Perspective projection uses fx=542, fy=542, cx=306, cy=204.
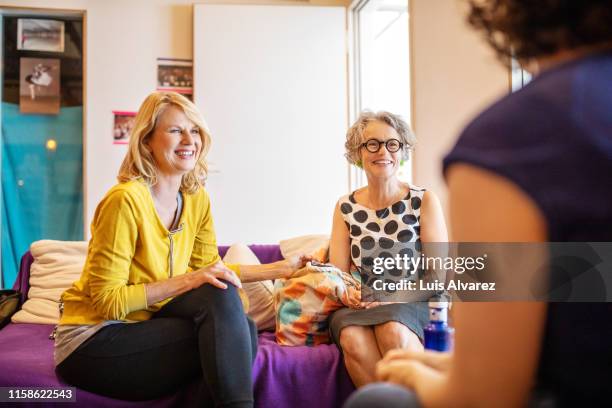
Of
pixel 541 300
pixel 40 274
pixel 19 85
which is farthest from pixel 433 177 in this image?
pixel 19 85

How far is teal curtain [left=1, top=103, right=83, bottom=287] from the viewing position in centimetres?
377

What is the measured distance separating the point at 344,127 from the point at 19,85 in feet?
7.53

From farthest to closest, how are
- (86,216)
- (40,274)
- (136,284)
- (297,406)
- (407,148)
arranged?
(86,216), (40,274), (407,148), (297,406), (136,284)

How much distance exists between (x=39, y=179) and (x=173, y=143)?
2.62 m

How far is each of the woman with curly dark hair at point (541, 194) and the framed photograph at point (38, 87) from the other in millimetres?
3881

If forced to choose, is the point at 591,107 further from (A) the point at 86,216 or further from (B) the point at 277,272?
(A) the point at 86,216

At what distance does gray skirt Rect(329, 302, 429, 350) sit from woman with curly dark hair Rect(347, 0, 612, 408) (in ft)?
3.84

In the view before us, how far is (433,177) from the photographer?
2592mm

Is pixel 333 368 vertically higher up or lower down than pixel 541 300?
lower down

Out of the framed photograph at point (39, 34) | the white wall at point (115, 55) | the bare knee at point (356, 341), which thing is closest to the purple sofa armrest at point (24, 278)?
the white wall at point (115, 55)

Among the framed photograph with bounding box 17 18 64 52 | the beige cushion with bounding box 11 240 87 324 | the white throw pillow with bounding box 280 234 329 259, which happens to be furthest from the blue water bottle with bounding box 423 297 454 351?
the framed photograph with bounding box 17 18 64 52

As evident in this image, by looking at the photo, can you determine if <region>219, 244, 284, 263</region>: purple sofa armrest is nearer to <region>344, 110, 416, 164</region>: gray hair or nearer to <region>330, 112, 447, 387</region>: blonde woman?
<region>330, 112, 447, 387</region>: blonde woman

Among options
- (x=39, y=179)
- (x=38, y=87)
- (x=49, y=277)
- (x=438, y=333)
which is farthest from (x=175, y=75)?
(x=438, y=333)

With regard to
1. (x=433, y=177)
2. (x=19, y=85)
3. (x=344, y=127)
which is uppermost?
(x=19, y=85)
